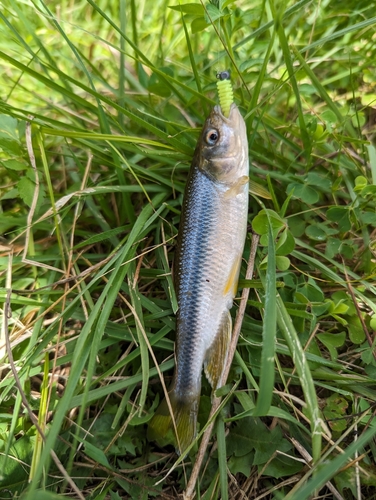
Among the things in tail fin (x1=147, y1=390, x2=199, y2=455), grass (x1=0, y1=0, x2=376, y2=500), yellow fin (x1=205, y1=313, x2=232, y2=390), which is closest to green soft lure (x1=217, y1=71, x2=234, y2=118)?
grass (x1=0, y1=0, x2=376, y2=500)

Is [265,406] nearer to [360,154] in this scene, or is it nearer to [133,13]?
[360,154]

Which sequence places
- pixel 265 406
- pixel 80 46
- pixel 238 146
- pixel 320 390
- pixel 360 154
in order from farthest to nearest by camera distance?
pixel 80 46 < pixel 360 154 < pixel 320 390 < pixel 238 146 < pixel 265 406

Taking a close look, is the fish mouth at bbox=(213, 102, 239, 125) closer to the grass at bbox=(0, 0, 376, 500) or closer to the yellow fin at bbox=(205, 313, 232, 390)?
the grass at bbox=(0, 0, 376, 500)

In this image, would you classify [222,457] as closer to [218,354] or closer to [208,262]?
[218,354]

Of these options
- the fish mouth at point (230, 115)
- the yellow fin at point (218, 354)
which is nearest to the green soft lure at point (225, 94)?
the fish mouth at point (230, 115)

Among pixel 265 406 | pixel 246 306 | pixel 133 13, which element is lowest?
pixel 265 406

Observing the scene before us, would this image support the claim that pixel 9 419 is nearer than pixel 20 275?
Yes

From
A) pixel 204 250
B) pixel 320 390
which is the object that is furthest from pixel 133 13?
pixel 320 390
